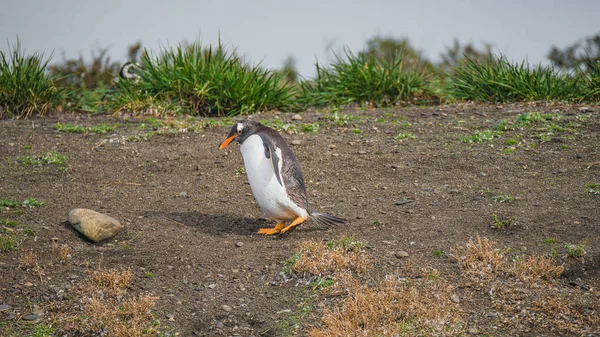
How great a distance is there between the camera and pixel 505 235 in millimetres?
5824

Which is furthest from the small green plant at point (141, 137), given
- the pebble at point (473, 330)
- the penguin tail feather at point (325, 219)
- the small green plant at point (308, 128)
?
the pebble at point (473, 330)

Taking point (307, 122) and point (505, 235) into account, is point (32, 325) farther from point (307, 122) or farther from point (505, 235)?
point (307, 122)

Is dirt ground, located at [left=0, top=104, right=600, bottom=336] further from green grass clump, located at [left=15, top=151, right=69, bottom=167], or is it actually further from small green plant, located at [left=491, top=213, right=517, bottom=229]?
green grass clump, located at [left=15, top=151, right=69, bottom=167]

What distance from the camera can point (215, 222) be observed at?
6562 mm

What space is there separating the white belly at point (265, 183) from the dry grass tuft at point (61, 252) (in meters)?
1.65

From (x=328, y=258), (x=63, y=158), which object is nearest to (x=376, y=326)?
(x=328, y=258)

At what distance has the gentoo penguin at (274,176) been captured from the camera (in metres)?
5.87

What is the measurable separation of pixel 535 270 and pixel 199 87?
7021mm

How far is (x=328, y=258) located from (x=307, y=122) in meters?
4.79

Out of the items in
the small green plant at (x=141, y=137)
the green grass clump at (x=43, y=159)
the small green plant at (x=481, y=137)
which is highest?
the small green plant at (x=141, y=137)

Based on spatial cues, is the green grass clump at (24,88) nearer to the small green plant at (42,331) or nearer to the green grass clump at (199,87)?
the green grass clump at (199,87)

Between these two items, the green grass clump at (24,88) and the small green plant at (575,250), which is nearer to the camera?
the small green plant at (575,250)

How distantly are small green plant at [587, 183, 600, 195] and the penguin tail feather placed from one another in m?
2.63

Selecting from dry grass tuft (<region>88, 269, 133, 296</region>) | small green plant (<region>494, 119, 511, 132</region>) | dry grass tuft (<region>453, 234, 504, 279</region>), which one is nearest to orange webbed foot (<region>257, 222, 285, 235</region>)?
dry grass tuft (<region>88, 269, 133, 296</region>)
